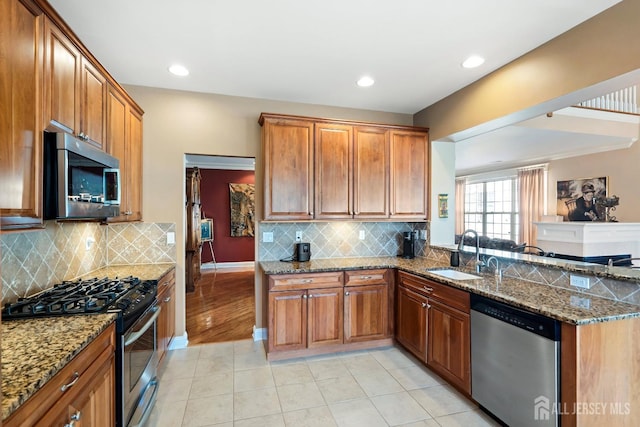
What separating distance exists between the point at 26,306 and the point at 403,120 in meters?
4.01

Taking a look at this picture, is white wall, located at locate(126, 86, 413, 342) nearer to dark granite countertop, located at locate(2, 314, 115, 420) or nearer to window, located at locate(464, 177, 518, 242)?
dark granite countertop, located at locate(2, 314, 115, 420)

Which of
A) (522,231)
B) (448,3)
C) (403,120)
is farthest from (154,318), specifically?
(522,231)

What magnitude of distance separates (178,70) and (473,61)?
8.55 ft

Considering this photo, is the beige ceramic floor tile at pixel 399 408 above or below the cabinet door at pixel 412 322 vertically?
below

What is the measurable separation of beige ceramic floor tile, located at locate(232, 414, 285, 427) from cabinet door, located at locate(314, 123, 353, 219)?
1.86 meters

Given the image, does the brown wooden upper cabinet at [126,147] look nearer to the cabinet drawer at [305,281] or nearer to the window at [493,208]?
the cabinet drawer at [305,281]

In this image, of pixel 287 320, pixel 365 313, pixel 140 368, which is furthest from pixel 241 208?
pixel 140 368

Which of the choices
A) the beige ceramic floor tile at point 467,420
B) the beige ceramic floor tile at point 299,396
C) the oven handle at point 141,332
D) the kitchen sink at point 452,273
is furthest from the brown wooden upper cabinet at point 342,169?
the beige ceramic floor tile at point 467,420

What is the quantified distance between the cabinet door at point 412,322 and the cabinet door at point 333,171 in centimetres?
106

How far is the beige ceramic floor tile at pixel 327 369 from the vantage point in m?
2.81

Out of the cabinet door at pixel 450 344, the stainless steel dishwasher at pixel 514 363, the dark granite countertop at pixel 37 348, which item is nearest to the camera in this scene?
the dark granite countertop at pixel 37 348

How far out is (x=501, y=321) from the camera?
2.08m

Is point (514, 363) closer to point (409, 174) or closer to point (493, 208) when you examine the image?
point (409, 174)

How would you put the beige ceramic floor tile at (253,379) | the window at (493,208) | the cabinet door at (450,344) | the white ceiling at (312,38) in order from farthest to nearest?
the window at (493,208)
the beige ceramic floor tile at (253,379)
the cabinet door at (450,344)
the white ceiling at (312,38)
